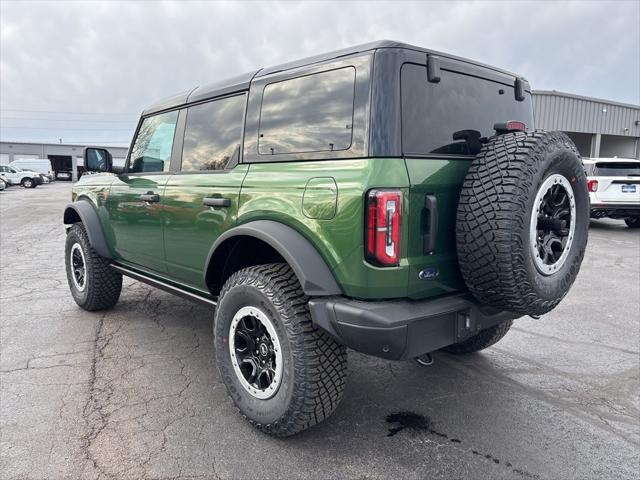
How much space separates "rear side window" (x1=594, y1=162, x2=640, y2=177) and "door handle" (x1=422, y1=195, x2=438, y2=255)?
10.9m

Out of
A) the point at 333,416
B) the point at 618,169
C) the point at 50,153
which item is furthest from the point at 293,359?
the point at 50,153

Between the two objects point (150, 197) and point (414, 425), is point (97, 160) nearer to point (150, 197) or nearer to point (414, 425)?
point (150, 197)

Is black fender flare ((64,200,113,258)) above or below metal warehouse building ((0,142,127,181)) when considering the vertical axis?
below

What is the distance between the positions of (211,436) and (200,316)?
229 centimetres

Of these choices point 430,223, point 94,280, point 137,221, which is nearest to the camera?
point 430,223

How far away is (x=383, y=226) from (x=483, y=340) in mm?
1970

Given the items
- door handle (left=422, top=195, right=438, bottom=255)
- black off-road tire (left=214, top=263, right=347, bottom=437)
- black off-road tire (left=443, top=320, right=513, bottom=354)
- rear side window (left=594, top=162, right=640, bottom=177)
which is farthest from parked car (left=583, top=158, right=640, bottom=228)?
black off-road tire (left=214, top=263, right=347, bottom=437)

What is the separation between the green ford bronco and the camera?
7.50 feet

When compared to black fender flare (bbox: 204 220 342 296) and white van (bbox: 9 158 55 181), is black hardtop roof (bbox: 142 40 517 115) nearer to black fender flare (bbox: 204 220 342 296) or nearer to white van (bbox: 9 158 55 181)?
black fender flare (bbox: 204 220 342 296)

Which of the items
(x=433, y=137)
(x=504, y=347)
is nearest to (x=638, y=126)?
(x=504, y=347)

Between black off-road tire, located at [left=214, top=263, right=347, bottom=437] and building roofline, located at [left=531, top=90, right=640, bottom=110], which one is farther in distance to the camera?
building roofline, located at [left=531, top=90, right=640, bottom=110]

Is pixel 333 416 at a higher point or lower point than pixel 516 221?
lower

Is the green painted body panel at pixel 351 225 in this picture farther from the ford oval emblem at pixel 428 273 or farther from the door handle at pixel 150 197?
the door handle at pixel 150 197

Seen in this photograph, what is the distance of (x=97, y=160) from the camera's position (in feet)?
14.4
